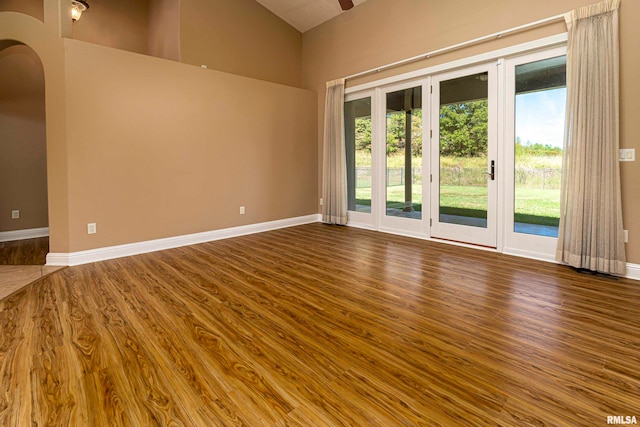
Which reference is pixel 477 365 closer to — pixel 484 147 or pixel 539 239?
pixel 539 239

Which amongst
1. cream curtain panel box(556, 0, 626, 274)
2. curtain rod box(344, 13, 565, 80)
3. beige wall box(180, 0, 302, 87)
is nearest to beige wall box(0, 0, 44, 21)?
beige wall box(180, 0, 302, 87)

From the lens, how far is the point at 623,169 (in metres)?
3.34

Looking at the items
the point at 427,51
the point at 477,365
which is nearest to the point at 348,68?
the point at 427,51

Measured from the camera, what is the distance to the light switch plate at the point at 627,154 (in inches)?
129

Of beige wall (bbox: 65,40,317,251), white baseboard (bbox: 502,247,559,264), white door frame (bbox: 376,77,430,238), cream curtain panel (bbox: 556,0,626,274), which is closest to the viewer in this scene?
cream curtain panel (bbox: 556,0,626,274)

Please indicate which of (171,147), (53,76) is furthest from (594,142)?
(53,76)

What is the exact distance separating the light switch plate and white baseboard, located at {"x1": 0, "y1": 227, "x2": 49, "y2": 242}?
786 cm

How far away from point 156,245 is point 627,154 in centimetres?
556

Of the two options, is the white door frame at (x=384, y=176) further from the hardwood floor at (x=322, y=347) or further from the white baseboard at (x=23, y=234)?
the white baseboard at (x=23, y=234)

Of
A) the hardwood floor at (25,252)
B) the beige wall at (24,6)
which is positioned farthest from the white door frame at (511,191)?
the beige wall at (24,6)

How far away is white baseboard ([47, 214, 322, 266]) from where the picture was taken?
3.94m

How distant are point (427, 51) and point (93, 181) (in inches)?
188

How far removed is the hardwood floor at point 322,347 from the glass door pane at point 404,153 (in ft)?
6.20

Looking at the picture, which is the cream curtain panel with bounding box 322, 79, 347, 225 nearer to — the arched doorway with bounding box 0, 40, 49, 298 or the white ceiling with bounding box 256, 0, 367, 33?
the white ceiling with bounding box 256, 0, 367, 33
